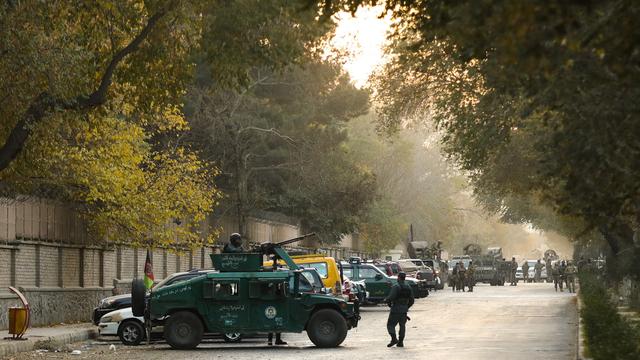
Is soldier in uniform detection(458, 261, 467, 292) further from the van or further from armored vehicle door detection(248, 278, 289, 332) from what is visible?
armored vehicle door detection(248, 278, 289, 332)

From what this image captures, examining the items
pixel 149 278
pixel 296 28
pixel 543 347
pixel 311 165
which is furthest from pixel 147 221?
pixel 311 165

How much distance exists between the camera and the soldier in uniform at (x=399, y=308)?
2703 cm

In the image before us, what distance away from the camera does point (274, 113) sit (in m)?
56.7

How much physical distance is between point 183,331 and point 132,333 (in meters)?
2.53

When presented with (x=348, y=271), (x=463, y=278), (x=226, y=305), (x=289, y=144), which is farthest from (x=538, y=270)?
(x=226, y=305)

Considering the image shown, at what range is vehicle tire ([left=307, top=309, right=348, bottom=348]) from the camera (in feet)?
86.8

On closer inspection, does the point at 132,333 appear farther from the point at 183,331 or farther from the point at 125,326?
the point at 183,331

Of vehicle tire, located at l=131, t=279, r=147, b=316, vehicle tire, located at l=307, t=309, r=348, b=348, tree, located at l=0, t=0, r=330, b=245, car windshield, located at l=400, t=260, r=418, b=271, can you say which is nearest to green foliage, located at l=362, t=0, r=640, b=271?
tree, located at l=0, t=0, r=330, b=245

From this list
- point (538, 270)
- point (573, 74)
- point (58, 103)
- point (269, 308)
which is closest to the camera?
point (573, 74)

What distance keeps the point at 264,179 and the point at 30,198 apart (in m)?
25.5

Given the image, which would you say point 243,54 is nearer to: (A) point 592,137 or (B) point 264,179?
(A) point 592,137

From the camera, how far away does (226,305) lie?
2656cm

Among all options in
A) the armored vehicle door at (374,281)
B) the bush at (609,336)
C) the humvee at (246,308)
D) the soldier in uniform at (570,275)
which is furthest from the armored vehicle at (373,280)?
the soldier in uniform at (570,275)

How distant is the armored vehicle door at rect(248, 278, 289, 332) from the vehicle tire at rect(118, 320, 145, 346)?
10.7 ft
